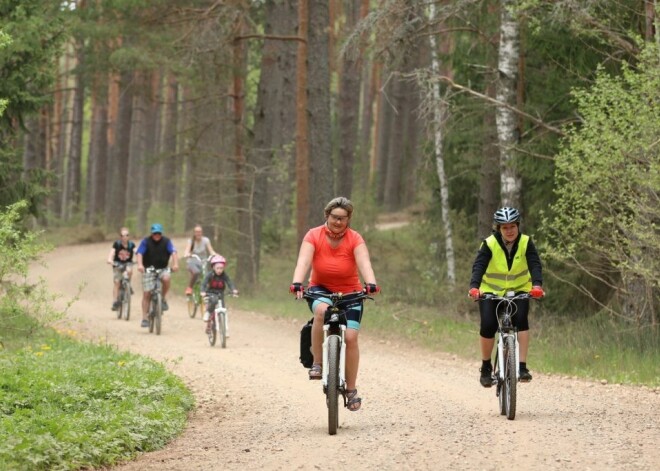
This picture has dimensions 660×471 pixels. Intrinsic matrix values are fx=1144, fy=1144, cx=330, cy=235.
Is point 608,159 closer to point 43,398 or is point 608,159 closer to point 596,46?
point 596,46

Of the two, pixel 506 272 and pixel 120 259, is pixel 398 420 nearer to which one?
pixel 506 272

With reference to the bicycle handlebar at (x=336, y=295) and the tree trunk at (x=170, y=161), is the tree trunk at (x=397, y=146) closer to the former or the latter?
the tree trunk at (x=170, y=161)

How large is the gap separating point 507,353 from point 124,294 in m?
14.5

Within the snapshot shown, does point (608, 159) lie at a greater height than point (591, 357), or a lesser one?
greater

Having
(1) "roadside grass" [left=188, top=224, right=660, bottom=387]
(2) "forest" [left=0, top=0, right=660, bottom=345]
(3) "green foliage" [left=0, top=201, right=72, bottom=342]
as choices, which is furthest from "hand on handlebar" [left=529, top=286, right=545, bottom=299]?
(3) "green foliage" [left=0, top=201, right=72, bottom=342]

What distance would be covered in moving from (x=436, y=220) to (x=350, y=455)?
66.8 feet

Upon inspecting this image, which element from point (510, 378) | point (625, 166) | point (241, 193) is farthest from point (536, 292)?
point (241, 193)

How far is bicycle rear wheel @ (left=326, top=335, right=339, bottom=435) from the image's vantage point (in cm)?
993

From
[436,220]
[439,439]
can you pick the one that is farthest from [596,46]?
[439,439]

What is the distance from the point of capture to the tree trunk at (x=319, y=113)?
88.2 feet

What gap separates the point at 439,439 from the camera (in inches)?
380

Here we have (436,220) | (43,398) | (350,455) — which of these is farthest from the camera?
(436,220)

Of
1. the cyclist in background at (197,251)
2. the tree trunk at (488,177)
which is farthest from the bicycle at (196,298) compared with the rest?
the tree trunk at (488,177)

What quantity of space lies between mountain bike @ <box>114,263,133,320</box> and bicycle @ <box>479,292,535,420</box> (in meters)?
13.9
